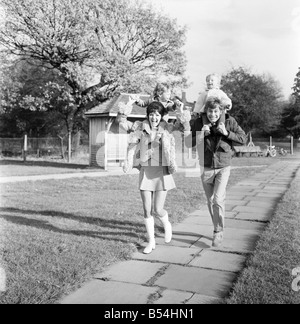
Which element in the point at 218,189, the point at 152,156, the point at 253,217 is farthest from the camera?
the point at 253,217

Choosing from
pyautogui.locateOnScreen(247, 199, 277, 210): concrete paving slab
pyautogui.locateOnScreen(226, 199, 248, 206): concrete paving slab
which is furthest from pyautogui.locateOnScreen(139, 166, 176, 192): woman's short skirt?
pyautogui.locateOnScreen(226, 199, 248, 206): concrete paving slab

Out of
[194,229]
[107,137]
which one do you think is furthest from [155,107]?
[107,137]

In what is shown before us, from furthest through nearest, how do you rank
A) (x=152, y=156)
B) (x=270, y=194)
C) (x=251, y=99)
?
1. (x=251, y=99)
2. (x=270, y=194)
3. (x=152, y=156)

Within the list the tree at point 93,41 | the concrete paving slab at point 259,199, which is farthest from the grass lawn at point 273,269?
the tree at point 93,41

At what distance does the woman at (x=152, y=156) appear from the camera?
465 cm

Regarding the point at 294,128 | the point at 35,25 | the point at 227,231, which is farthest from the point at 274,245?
the point at 294,128

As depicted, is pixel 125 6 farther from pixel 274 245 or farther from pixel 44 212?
pixel 274 245

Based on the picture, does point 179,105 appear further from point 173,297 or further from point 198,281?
point 173,297

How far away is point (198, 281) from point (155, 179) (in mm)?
1440

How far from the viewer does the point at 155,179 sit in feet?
15.5

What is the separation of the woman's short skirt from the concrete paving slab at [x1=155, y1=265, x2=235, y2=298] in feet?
3.32

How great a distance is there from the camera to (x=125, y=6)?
22.8m

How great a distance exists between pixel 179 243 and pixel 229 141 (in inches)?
57.3
